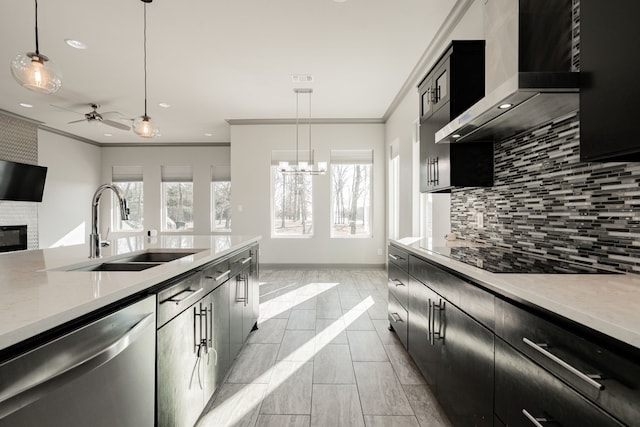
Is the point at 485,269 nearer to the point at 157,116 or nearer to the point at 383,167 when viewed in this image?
the point at 383,167

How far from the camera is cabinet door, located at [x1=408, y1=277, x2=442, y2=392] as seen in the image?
5.93 feet

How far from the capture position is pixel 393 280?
294 cm

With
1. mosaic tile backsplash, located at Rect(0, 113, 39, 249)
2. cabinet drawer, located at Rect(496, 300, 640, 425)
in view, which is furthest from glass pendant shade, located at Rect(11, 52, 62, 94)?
mosaic tile backsplash, located at Rect(0, 113, 39, 249)

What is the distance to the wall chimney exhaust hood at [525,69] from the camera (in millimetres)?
1298

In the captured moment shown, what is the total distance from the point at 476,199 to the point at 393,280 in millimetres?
1017

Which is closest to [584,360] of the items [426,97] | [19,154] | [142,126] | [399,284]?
[399,284]

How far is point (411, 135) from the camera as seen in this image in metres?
4.57

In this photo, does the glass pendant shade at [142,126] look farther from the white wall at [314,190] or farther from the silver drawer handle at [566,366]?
the silver drawer handle at [566,366]

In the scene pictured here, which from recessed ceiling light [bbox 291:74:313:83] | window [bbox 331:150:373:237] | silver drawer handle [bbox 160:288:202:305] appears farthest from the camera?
window [bbox 331:150:373:237]

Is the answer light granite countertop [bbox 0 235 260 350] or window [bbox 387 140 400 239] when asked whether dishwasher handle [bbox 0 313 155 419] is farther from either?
window [bbox 387 140 400 239]

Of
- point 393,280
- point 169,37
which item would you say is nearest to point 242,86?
point 169,37

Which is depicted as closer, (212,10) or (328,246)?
(212,10)

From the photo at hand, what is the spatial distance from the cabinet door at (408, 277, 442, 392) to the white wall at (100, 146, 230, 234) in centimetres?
676

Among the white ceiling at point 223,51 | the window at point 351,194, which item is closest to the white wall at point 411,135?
the white ceiling at point 223,51
